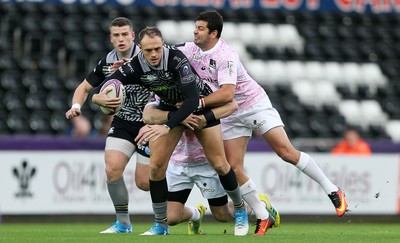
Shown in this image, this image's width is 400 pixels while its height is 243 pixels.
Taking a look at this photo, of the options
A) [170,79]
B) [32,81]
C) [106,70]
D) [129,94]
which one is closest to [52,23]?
[32,81]

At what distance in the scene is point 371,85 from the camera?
874 inches

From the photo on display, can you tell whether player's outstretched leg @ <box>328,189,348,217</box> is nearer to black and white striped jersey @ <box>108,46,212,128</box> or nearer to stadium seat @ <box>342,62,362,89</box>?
black and white striped jersey @ <box>108,46,212,128</box>

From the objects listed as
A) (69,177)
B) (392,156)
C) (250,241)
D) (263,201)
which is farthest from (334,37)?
(250,241)

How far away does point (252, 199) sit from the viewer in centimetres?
1049

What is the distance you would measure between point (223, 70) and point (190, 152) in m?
1.42

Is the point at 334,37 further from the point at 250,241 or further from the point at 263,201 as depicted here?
the point at 250,241

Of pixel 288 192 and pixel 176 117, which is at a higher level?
pixel 176 117

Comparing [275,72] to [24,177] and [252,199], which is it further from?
[252,199]

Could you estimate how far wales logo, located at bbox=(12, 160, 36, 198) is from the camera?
1530cm

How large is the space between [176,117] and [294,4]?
13391 mm

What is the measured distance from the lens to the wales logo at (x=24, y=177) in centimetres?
1530

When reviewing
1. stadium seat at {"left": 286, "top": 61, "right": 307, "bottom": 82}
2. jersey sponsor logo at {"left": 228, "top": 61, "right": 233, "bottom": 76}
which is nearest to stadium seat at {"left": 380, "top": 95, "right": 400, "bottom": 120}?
stadium seat at {"left": 286, "top": 61, "right": 307, "bottom": 82}

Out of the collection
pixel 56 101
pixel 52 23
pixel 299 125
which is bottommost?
pixel 299 125

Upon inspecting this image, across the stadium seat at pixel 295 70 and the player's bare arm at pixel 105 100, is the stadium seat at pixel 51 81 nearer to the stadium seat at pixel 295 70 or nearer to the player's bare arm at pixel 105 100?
the stadium seat at pixel 295 70
